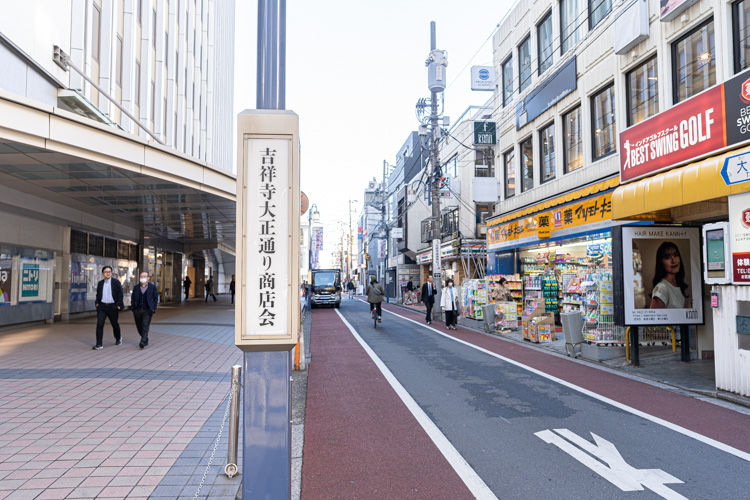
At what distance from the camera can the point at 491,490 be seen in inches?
158

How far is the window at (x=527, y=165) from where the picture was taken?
61.1 feet

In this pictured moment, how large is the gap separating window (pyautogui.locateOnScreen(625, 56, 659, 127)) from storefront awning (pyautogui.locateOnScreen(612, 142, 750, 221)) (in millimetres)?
3412

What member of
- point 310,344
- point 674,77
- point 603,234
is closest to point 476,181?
point 603,234

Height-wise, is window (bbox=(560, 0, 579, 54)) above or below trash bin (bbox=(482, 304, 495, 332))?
above

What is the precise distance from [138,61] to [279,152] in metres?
20.6

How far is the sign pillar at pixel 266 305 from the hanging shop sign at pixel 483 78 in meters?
20.1

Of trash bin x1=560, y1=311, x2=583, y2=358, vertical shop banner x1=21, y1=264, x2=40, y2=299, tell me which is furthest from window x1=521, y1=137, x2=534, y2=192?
vertical shop banner x1=21, y1=264, x2=40, y2=299

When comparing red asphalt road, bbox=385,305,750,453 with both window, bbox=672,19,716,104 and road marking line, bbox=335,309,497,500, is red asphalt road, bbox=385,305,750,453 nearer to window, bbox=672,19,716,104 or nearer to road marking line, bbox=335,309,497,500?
road marking line, bbox=335,309,497,500

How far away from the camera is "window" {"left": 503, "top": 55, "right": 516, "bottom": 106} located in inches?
799

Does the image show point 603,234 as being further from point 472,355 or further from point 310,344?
point 310,344

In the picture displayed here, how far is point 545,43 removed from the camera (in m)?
17.6

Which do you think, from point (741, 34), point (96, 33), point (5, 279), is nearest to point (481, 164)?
point (741, 34)

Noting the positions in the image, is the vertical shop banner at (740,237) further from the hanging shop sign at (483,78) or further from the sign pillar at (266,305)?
the hanging shop sign at (483,78)

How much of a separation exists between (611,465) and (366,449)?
7.71 feet
